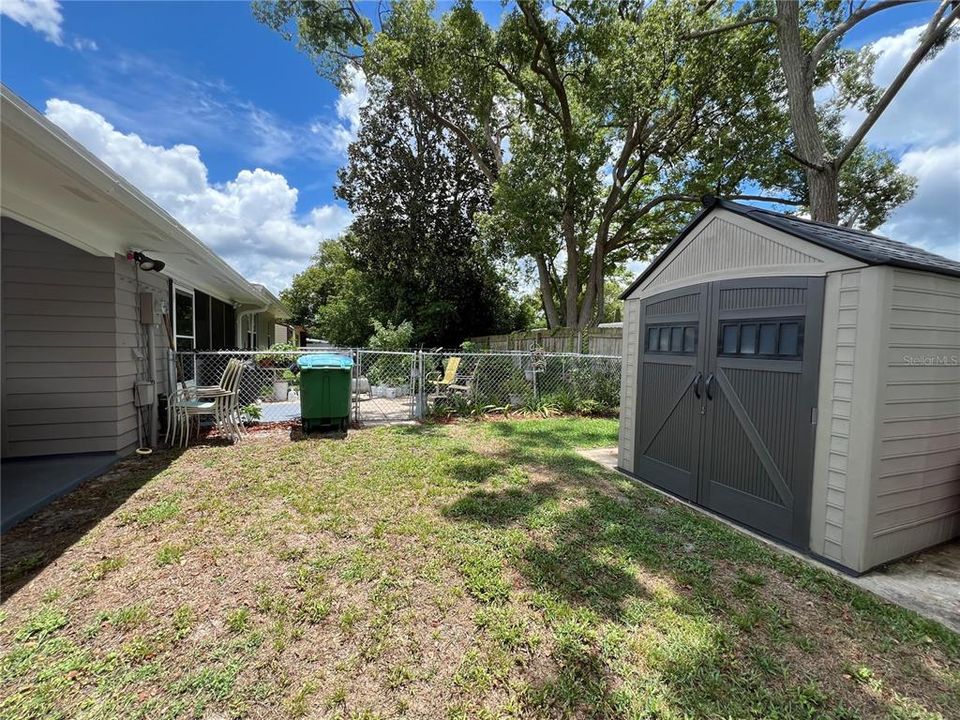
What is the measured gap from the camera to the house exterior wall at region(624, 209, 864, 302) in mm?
2902

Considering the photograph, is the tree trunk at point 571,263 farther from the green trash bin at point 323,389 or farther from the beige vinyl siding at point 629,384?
the green trash bin at point 323,389

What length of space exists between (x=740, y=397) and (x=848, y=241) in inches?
53.5

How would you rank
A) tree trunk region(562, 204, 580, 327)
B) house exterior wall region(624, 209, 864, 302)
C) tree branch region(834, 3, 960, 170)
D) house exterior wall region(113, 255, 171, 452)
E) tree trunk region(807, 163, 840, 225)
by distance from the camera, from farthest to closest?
tree trunk region(562, 204, 580, 327) < tree trunk region(807, 163, 840, 225) < tree branch region(834, 3, 960, 170) < house exterior wall region(113, 255, 171, 452) < house exterior wall region(624, 209, 864, 302)

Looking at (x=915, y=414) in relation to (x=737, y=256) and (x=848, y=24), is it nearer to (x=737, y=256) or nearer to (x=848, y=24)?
(x=737, y=256)

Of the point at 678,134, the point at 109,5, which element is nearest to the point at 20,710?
the point at 109,5

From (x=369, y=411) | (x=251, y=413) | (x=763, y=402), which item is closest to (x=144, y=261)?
(x=251, y=413)

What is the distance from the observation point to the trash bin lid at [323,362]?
6078 millimetres

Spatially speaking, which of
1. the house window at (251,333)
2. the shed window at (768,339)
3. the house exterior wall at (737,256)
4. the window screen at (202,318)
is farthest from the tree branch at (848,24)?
the house window at (251,333)

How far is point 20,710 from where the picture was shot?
1.60 metres

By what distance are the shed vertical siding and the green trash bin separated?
594 centimetres

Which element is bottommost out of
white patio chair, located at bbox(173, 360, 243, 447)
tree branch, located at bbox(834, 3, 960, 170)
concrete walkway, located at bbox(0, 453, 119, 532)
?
concrete walkway, located at bbox(0, 453, 119, 532)

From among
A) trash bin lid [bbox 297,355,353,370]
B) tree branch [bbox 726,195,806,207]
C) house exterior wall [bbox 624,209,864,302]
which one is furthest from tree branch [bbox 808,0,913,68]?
trash bin lid [bbox 297,355,353,370]

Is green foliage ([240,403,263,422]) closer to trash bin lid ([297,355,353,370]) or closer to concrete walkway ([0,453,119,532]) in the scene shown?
trash bin lid ([297,355,353,370])

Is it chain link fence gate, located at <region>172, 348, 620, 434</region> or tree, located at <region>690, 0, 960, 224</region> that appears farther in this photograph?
chain link fence gate, located at <region>172, 348, 620, 434</region>
